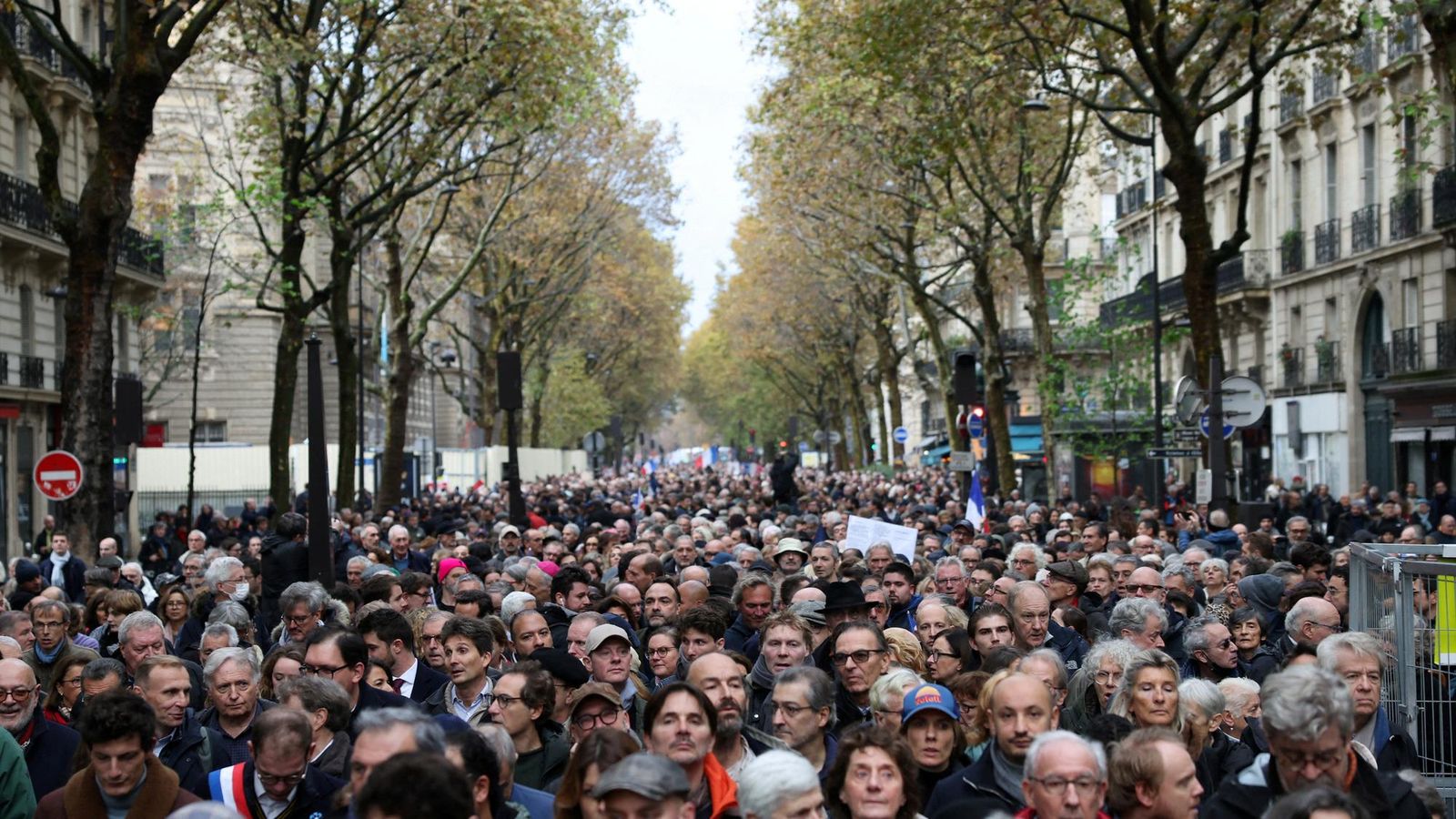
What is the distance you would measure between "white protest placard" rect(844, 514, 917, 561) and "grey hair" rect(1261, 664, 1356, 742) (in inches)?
407

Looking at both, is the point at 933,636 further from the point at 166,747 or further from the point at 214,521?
the point at 214,521

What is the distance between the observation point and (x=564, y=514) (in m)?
33.7

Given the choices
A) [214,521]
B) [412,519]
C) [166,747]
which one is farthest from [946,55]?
[166,747]

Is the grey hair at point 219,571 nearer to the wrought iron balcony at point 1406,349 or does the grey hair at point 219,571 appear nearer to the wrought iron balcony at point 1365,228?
the wrought iron balcony at point 1406,349

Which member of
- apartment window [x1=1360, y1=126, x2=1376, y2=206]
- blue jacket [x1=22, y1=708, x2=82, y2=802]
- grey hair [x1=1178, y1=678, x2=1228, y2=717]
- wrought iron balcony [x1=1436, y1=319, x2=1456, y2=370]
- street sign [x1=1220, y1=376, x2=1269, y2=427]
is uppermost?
apartment window [x1=1360, y1=126, x2=1376, y2=206]

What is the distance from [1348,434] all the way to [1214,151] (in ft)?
38.1

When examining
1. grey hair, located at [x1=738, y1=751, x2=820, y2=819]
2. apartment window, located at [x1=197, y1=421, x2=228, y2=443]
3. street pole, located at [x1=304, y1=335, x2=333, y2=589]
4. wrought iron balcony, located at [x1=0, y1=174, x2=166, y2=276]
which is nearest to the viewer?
grey hair, located at [x1=738, y1=751, x2=820, y2=819]

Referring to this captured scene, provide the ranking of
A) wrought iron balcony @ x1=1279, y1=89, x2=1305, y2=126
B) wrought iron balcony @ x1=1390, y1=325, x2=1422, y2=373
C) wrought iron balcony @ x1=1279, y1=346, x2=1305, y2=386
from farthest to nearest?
1. wrought iron balcony @ x1=1279, y1=346, x2=1305, y2=386
2. wrought iron balcony @ x1=1279, y1=89, x2=1305, y2=126
3. wrought iron balcony @ x1=1390, y1=325, x2=1422, y2=373

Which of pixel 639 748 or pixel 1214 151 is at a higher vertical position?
pixel 1214 151

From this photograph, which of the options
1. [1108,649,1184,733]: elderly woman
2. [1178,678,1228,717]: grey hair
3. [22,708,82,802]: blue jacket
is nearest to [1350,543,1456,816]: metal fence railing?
[1178,678,1228,717]: grey hair

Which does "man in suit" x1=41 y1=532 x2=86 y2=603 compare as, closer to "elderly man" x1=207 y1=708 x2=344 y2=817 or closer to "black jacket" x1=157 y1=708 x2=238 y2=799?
"black jacket" x1=157 y1=708 x2=238 y2=799

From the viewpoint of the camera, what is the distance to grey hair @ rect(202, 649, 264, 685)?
8.37 meters

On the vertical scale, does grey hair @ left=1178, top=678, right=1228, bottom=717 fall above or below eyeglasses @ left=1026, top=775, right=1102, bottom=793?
below

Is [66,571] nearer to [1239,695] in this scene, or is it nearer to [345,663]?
[345,663]
